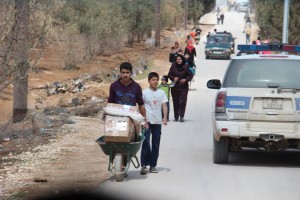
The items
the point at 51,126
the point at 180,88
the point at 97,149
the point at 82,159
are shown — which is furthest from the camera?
the point at 180,88

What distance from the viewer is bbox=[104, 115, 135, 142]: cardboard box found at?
419 inches

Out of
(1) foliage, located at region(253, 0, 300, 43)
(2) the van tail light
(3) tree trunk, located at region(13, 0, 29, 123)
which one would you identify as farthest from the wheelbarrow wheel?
(1) foliage, located at region(253, 0, 300, 43)

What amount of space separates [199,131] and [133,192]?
25.6 ft

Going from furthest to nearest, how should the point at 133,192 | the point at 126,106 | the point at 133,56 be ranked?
1. the point at 133,56
2. the point at 126,106
3. the point at 133,192

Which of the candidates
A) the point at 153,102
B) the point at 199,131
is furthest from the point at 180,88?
the point at 153,102

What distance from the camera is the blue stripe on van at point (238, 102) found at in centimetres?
1201

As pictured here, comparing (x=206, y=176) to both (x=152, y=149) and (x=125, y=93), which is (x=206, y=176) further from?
(x=125, y=93)

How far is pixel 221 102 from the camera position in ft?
40.0

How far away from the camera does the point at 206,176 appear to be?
11625 millimetres

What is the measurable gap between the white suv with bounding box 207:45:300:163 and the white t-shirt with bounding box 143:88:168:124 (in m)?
1.00

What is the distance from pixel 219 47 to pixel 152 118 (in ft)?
129

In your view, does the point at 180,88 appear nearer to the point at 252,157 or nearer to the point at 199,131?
the point at 199,131

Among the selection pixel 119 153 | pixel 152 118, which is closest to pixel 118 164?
pixel 119 153

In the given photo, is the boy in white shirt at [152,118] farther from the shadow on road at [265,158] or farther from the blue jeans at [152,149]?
the shadow on road at [265,158]
